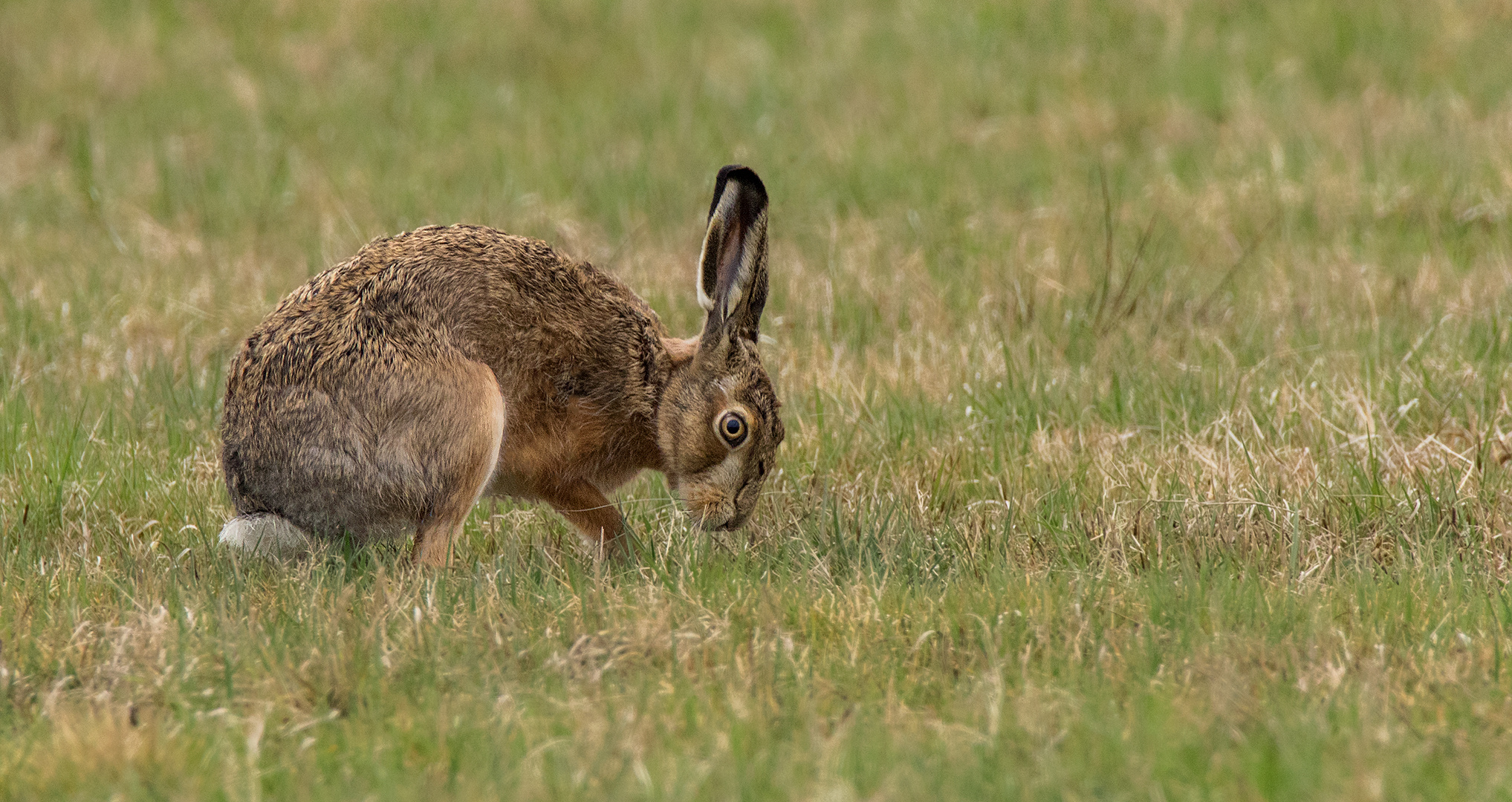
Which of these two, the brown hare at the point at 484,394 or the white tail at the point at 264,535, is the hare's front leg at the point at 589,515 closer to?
the brown hare at the point at 484,394

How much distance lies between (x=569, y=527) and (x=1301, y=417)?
2.61m

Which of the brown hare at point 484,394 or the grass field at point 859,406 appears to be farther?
the brown hare at point 484,394

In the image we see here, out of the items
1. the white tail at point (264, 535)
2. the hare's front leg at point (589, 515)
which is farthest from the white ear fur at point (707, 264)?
the white tail at point (264, 535)

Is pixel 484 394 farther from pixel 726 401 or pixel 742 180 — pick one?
pixel 742 180

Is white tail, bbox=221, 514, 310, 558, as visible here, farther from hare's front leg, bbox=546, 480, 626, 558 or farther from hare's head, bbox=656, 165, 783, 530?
hare's head, bbox=656, 165, 783, 530

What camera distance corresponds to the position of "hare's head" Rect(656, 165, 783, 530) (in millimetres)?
5281

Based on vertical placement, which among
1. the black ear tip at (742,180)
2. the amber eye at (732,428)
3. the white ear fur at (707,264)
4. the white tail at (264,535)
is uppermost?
the black ear tip at (742,180)

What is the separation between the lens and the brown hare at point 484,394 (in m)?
4.82

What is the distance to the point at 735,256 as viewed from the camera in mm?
5312

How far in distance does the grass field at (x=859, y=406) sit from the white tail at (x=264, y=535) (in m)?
0.11

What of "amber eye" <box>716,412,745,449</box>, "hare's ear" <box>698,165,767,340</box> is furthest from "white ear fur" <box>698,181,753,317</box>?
"amber eye" <box>716,412,745,449</box>

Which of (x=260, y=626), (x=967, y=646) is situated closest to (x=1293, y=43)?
(x=967, y=646)

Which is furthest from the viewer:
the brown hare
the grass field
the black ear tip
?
the black ear tip

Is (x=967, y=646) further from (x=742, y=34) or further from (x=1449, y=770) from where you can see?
(x=742, y=34)
